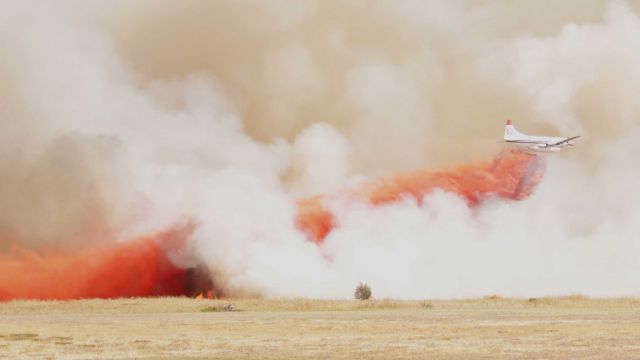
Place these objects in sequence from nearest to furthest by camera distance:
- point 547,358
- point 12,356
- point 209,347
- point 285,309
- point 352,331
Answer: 1. point 547,358
2. point 12,356
3. point 209,347
4. point 352,331
5. point 285,309

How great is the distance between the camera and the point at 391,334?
84062 millimetres

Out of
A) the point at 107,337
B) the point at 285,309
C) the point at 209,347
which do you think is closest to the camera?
the point at 209,347

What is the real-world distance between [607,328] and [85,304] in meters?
96.8

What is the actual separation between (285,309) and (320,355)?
3499 inches

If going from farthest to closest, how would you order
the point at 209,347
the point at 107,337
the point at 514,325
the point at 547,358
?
the point at 514,325, the point at 107,337, the point at 209,347, the point at 547,358

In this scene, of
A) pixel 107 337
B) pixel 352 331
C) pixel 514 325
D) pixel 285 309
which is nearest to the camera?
pixel 107 337

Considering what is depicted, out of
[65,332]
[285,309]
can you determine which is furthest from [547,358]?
[285,309]

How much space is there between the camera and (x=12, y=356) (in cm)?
6469

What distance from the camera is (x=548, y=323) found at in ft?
323

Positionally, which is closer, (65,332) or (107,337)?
(107,337)

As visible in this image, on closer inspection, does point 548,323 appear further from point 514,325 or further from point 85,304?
point 85,304

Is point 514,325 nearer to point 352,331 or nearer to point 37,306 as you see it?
point 352,331

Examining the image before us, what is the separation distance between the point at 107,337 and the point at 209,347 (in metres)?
13.6

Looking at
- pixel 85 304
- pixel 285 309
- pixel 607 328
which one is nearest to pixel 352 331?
pixel 607 328
